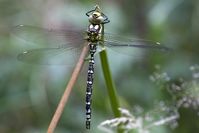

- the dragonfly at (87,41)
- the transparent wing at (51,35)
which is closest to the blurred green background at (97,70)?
the dragonfly at (87,41)

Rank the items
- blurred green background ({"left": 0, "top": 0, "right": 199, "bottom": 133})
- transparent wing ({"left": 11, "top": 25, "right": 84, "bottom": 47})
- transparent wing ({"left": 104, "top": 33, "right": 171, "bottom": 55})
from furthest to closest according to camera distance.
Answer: blurred green background ({"left": 0, "top": 0, "right": 199, "bottom": 133}) < transparent wing ({"left": 11, "top": 25, "right": 84, "bottom": 47}) < transparent wing ({"left": 104, "top": 33, "right": 171, "bottom": 55})

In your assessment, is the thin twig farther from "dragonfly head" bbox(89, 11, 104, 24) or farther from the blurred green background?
the blurred green background

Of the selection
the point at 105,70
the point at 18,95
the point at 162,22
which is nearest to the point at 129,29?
the point at 162,22

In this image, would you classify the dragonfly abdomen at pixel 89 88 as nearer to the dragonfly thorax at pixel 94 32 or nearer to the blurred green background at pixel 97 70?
the dragonfly thorax at pixel 94 32

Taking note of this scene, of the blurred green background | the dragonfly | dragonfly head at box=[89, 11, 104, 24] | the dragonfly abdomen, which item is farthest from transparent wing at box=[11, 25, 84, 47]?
the blurred green background

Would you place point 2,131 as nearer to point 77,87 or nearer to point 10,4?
point 77,87

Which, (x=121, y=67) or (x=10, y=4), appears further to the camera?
(x=10, y=4)
